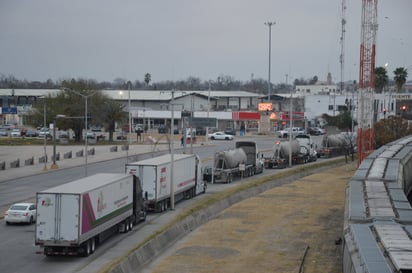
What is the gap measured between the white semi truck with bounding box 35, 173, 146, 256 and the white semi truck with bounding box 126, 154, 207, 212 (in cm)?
834

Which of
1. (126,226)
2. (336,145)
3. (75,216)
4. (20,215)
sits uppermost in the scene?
(336,145)

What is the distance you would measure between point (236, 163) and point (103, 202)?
3285 cm

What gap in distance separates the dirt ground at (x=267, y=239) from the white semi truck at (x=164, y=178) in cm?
417

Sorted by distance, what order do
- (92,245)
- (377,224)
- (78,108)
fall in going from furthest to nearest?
(78,108)
(92,245)
(377,224)

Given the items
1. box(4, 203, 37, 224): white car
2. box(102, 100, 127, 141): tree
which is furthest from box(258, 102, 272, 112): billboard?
box(4, 203, 37, 224): white car

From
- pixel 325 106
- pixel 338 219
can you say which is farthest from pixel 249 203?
pixel 325 106

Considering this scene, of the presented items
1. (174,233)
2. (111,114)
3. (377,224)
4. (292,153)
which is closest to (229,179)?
(292,153)

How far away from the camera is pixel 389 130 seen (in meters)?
95.4

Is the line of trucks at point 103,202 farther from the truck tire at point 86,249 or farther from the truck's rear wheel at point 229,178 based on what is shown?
the truck's rear wheel at point 229,178

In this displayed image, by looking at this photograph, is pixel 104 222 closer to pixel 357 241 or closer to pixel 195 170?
pixel 357 241

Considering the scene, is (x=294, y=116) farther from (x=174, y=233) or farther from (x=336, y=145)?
(x=174, y=233)

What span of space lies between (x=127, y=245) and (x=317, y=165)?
5109 cm

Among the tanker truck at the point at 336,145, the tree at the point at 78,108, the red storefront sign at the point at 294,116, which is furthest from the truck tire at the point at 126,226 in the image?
the red storefront sign at the point at 294,116

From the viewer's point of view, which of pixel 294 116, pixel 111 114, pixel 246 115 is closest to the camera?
pixel 111 114
